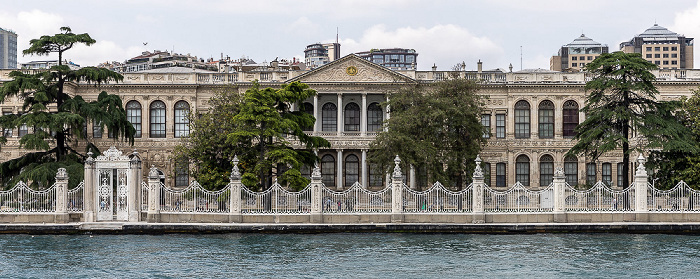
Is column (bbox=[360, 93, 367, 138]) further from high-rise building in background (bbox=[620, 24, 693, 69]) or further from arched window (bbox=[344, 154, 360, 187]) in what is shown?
high-rise building in background (bbox=[620, 24, 693, 69])

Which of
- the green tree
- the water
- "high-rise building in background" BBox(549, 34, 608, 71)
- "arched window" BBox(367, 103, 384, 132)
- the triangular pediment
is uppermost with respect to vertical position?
"high-rise building in background" BBox(549, 34, 608, 71)

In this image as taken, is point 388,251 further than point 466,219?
No

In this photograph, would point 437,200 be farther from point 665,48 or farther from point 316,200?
point 665,48

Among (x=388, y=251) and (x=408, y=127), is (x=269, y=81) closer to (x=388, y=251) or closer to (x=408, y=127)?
(x=408, y=127)

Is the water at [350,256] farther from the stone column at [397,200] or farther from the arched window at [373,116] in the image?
the arched window at [373,116]

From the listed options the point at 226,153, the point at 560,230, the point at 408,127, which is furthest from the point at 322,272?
the point at 408,127

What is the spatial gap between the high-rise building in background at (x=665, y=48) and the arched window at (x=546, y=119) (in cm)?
7077

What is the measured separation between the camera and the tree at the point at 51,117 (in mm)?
32719

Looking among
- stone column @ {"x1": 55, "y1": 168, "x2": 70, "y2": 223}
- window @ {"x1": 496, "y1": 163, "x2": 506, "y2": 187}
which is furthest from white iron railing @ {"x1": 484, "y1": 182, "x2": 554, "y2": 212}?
window @ {"x1": 496, "y1": 163, "x2": 506, "y2": 187}

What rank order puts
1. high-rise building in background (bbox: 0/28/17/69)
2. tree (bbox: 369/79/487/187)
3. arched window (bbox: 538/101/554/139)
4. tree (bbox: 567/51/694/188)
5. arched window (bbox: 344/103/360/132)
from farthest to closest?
1. high-rise building in background (bbox: 0/28/17/69)
2. arched window (bbox: 344/103/360/132)
3. arched window (bbox: 538/101/554/139)
4. tree (bbox: 369/79/487/187)
5. tree (bbox: 567/51/694/188)

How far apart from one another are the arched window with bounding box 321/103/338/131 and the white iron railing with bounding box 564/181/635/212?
23427 millimetres

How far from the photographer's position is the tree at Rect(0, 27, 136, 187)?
107ft

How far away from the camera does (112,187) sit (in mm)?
29688

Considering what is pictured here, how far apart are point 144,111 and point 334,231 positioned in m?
25.0
